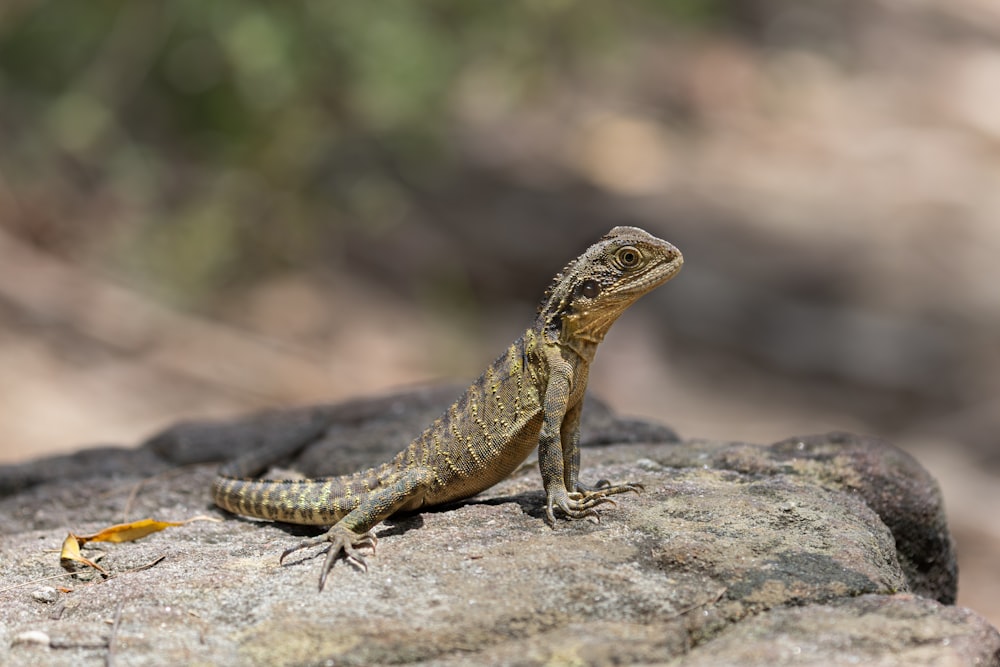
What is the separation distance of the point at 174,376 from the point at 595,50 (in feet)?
30.9

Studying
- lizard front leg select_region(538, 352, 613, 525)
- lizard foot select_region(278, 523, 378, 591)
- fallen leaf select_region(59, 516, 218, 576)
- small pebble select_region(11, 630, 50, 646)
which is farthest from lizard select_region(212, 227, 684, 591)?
small pebble select_region(11, 630, 50, 646)

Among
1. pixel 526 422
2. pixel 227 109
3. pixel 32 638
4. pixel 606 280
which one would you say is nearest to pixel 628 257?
pixel 606 280

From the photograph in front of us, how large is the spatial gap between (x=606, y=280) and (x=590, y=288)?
4.2 inches

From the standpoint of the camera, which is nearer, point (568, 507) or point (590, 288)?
point (568, 507)

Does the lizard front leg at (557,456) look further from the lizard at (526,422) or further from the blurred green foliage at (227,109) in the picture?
the blurred green foliage at (227,109)

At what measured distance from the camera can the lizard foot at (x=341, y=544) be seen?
5664 mm

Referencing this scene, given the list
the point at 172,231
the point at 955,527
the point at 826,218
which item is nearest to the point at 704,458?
the point at 955,527

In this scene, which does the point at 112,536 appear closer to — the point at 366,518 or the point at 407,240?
the point at 366,518

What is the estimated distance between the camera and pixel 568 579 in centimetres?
527

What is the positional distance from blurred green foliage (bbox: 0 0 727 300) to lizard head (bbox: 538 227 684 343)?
1098 centimetres

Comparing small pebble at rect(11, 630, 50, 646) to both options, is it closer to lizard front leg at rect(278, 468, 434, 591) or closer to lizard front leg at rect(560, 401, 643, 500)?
lizard front leg at rect(278, 468, 434, 591)

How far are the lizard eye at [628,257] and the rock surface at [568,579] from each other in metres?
1.40

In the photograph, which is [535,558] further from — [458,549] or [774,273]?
[774,273]

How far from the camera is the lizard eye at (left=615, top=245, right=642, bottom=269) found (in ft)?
20.8
